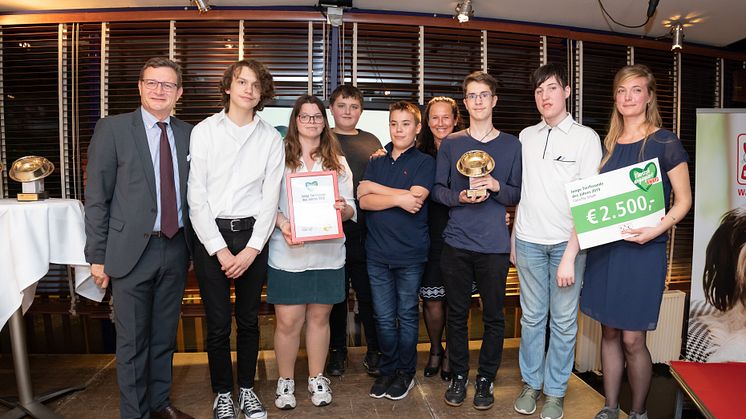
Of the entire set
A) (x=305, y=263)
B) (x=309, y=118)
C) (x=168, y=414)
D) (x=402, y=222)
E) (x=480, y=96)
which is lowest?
(x=168, y=414)

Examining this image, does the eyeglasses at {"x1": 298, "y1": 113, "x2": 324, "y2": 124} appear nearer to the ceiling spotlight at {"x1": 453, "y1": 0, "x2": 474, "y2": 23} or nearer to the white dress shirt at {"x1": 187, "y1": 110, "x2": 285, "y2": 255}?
the white dress shirt at {"x1": 187, "y1": 110, "x2": 285, "y2": 255}

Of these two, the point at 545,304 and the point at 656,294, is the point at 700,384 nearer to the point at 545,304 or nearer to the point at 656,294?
the point at 656,294

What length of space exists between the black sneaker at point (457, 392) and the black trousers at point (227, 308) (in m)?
1.10

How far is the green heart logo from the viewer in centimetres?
220

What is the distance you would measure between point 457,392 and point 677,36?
3.72 metres

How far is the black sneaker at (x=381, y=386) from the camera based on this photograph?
2760mm

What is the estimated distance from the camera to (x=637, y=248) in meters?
2.26

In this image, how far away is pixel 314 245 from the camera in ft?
8.26

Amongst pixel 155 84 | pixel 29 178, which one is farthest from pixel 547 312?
pixel 29 178

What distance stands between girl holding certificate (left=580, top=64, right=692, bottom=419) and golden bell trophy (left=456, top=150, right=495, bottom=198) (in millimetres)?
581

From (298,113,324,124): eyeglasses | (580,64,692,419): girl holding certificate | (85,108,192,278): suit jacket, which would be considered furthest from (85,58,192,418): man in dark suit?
(580,64,692,419): girl holding certificate

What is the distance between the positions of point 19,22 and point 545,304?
15.3 ft

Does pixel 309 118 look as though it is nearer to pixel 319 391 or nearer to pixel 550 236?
pixel 550 236

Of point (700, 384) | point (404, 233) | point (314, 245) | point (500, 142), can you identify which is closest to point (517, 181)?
point (500, 142)
